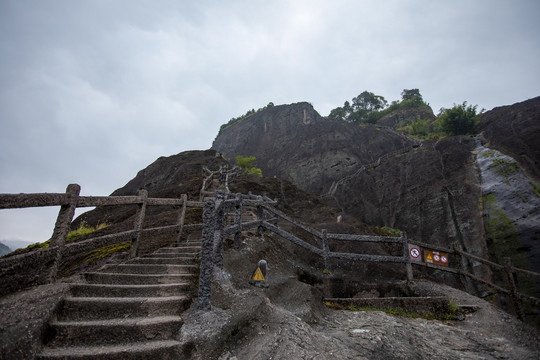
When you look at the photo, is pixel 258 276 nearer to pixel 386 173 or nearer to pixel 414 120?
pixel 386 173

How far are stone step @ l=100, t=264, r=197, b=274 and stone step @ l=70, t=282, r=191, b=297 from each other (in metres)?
0.64

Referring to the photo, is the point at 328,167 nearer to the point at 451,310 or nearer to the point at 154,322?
the point at 451,310

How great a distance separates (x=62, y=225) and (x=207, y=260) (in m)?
1.99

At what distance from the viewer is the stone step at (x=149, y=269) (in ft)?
13.3

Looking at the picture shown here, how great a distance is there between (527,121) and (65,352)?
1422 inches

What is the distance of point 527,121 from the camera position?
2272 centimetres

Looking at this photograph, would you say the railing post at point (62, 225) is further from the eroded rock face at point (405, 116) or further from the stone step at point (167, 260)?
the eroded rock face at point (405, 116)

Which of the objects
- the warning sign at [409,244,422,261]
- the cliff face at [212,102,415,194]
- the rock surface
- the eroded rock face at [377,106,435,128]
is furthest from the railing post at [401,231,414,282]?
the eroded rock face at [377,106,435,128]

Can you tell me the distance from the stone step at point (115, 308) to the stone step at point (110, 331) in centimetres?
13

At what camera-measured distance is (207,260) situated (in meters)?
3.32

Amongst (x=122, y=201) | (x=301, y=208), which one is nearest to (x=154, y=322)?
(x=122, y=201)

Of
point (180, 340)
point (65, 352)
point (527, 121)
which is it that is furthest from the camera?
point (527, 121)

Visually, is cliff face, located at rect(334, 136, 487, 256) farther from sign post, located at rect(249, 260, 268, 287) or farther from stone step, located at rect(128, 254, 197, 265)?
stone step, located at rect(128, 254, 197, 265)

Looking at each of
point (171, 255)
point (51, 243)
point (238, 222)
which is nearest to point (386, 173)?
point (238, 222)
